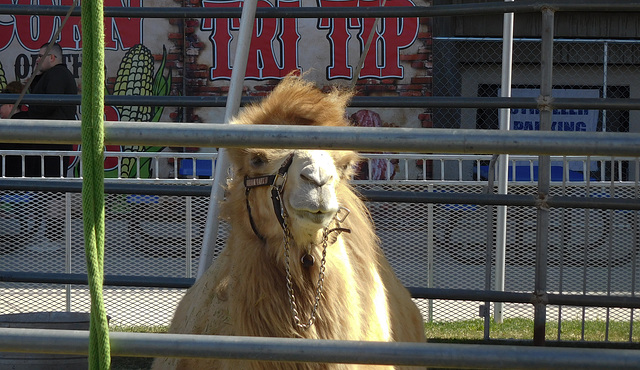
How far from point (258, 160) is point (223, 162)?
2.29ft

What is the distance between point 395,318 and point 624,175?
765 cm

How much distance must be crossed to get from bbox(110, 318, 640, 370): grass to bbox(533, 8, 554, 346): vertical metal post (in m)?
1.20

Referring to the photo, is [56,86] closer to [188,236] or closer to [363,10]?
[188,236]

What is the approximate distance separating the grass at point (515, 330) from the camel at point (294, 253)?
266cm

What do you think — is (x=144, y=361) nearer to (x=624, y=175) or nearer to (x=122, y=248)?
(x=122, y=248)

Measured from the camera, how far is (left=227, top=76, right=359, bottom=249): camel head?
2359 mm

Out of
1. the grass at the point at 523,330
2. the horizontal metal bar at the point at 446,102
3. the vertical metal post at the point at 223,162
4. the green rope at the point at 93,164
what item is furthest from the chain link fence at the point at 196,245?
the green rope at the point at 93,164

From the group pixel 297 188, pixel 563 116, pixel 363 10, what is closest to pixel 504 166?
pixel 363 10

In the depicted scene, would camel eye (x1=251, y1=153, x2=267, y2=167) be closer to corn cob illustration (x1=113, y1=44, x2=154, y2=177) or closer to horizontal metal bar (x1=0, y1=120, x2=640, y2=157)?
horizontal metal bar (x1=0, y1=120, x2=640, y2=157)

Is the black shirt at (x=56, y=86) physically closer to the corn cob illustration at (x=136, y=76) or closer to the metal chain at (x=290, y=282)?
the metal chain at (x=290, y=282)

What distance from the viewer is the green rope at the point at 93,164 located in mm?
1431

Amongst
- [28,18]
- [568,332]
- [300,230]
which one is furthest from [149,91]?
[300,230]

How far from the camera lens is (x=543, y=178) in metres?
4.04

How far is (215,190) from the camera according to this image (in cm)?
→ 339
